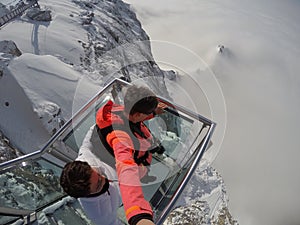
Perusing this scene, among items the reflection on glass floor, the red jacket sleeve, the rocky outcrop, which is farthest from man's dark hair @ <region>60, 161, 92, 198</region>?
the rocky outcrop

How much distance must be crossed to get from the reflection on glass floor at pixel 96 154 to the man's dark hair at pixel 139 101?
1.47 ft

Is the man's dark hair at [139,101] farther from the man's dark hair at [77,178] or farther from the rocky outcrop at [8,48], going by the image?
the rocky outcrop at [8,48]

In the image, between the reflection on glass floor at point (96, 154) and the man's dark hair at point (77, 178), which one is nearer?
the man's dark hair at point (77, 178)

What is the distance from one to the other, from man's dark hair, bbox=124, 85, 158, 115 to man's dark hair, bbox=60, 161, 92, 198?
0.61 meters

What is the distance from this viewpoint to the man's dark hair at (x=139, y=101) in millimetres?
2383

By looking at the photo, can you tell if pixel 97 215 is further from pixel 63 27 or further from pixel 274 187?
pixel 274 187

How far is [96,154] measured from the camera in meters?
2.58

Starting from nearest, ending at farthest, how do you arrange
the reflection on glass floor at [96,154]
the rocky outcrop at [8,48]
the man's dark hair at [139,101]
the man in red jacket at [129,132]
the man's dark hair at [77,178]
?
the man's dark hair at [77,178]
the man in red jacket at [129,132]
the man's dark hair at [139,101]
the reflection on glass floor at [96,154]
the rocky outcrop at [8,48]

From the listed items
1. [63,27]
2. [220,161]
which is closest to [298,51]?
[220,161]

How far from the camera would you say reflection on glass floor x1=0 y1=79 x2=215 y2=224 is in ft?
8.98

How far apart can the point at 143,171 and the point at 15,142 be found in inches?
167

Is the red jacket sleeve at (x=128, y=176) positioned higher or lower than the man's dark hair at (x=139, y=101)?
lower

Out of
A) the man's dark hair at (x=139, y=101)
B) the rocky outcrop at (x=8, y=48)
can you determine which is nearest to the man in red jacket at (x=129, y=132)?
the man's dark hair at (x=139, y=101)

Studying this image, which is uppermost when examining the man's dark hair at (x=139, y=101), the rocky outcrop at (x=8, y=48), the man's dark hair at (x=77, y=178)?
the rocky outcrop at (x=8, y=48)
